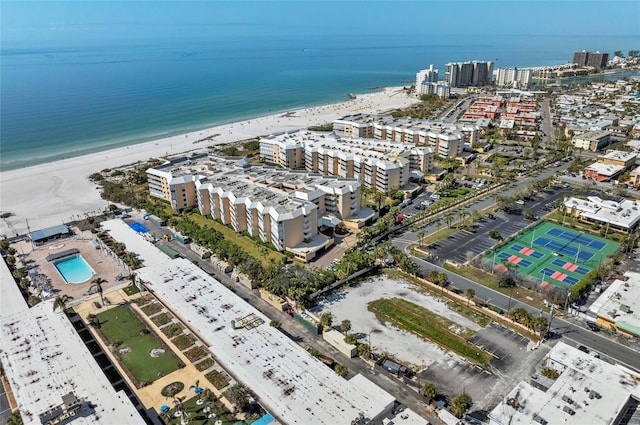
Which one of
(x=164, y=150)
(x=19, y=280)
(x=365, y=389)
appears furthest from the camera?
(x=164, y=150)

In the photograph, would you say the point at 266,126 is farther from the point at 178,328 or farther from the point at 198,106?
the point at 178,328

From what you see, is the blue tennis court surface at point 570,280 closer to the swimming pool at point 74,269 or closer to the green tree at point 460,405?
the green tree at point 460,405

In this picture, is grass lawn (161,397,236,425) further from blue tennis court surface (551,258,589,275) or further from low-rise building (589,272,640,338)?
blue tennis court surface (551,258,589,275)

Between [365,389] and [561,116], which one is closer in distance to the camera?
[365,389]

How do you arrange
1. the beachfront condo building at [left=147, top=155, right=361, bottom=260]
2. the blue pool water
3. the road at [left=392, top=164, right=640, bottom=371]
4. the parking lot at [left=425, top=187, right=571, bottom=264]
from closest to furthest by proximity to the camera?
the road at [left=392, top=164, right=640, bottom=371] → the parking lot at [left=425, top=187, right=571, bottom=264] → the beachfront condo building at [left=147, top=155, right=361, bottom=260] → the blue pool water

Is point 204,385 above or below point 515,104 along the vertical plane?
below

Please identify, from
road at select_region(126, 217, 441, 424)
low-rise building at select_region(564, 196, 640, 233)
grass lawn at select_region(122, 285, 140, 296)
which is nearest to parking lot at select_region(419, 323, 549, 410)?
road at select_region(126, 217, 441, 424)

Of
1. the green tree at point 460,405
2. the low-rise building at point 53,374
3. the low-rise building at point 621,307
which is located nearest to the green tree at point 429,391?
the green tree at point 460,405

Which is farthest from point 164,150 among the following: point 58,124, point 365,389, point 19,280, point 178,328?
point 365,389
